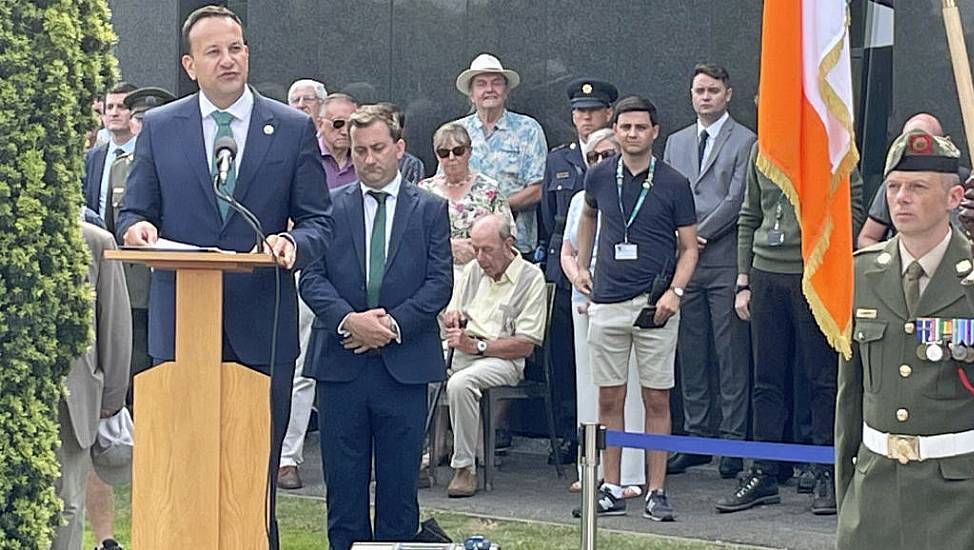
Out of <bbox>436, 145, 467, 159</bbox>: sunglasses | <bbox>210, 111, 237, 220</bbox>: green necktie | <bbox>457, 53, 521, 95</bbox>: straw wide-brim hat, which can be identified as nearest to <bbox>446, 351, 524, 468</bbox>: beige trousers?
<bbox>436, 145, 467, 159</bbox>: sunglasses

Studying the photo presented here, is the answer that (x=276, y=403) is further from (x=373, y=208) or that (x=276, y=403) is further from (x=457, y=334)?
(x=457, y=334)

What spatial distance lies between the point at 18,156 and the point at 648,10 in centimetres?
766

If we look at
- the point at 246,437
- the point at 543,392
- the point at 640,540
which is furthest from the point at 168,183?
the point at 543,392

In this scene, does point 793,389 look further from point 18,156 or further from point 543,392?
point 18,156

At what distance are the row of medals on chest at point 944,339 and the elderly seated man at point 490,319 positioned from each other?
4956 millimetres

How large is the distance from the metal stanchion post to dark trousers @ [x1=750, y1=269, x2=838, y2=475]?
3.21 m

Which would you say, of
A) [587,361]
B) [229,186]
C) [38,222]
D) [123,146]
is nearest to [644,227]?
[587,361]

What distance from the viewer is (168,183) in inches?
281

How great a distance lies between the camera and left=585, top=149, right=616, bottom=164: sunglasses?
10516 mm

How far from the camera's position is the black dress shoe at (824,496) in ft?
31.5

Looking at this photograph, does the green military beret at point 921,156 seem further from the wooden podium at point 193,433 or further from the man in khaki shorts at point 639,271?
the man in khaki shorts at point 639,271

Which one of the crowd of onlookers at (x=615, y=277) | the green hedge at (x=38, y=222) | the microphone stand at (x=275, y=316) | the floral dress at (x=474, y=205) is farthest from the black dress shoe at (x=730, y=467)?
the green hedge at (x=38, y=222)

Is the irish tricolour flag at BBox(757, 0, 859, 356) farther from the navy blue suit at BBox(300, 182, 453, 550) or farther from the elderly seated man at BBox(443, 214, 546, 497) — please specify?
the elderly seated man at BBox(443, 214, 546, 497)

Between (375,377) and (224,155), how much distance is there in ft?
6.07
